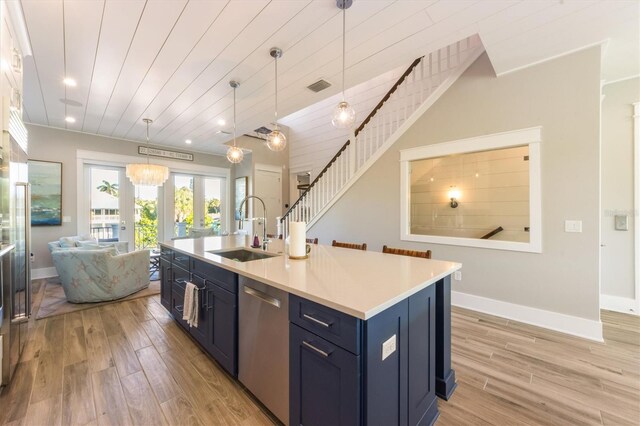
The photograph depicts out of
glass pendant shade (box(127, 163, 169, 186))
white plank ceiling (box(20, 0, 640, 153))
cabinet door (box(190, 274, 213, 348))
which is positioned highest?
white plank ceiling (box(20, 0, 640, 153))

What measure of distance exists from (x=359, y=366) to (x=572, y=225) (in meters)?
3.03

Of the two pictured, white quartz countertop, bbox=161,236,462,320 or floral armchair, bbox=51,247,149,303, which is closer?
white quartz countertop, bbox=161,236,462,320

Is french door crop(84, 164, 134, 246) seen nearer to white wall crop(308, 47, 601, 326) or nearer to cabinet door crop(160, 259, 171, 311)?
cabinet door crop(160, 259, 171, 311)

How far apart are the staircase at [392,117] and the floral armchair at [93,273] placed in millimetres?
3158

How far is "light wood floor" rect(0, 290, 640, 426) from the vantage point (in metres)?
1.69

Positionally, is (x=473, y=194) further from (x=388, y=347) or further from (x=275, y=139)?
(x=388, y=347)

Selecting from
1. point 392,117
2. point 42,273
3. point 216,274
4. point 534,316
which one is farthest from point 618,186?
point 42,273

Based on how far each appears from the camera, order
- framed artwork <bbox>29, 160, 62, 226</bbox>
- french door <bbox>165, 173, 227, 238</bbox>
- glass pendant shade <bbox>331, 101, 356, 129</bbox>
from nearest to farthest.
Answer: glass pendant shade <bbox>331, 101, 356, 129</bbox>
framed artwork <bbox>29, 160, 62, 226</bbox>
french door <bbox>165, 173, 227, 238</bbox>

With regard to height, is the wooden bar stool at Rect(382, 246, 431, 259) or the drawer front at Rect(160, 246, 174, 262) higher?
the wooden bar stool at Rect(382, 246, 431, 259)

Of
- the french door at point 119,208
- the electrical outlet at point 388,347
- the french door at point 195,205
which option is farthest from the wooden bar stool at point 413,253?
the french door at point 119,208

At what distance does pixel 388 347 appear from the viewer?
4.08ft

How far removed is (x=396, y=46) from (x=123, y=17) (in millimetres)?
2360

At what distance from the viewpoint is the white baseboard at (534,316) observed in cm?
265

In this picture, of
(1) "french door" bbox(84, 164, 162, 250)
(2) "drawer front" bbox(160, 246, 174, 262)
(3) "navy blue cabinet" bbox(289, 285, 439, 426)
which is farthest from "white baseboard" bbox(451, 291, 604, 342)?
(1) "french door" bbox(84, 164, 162, 250)
